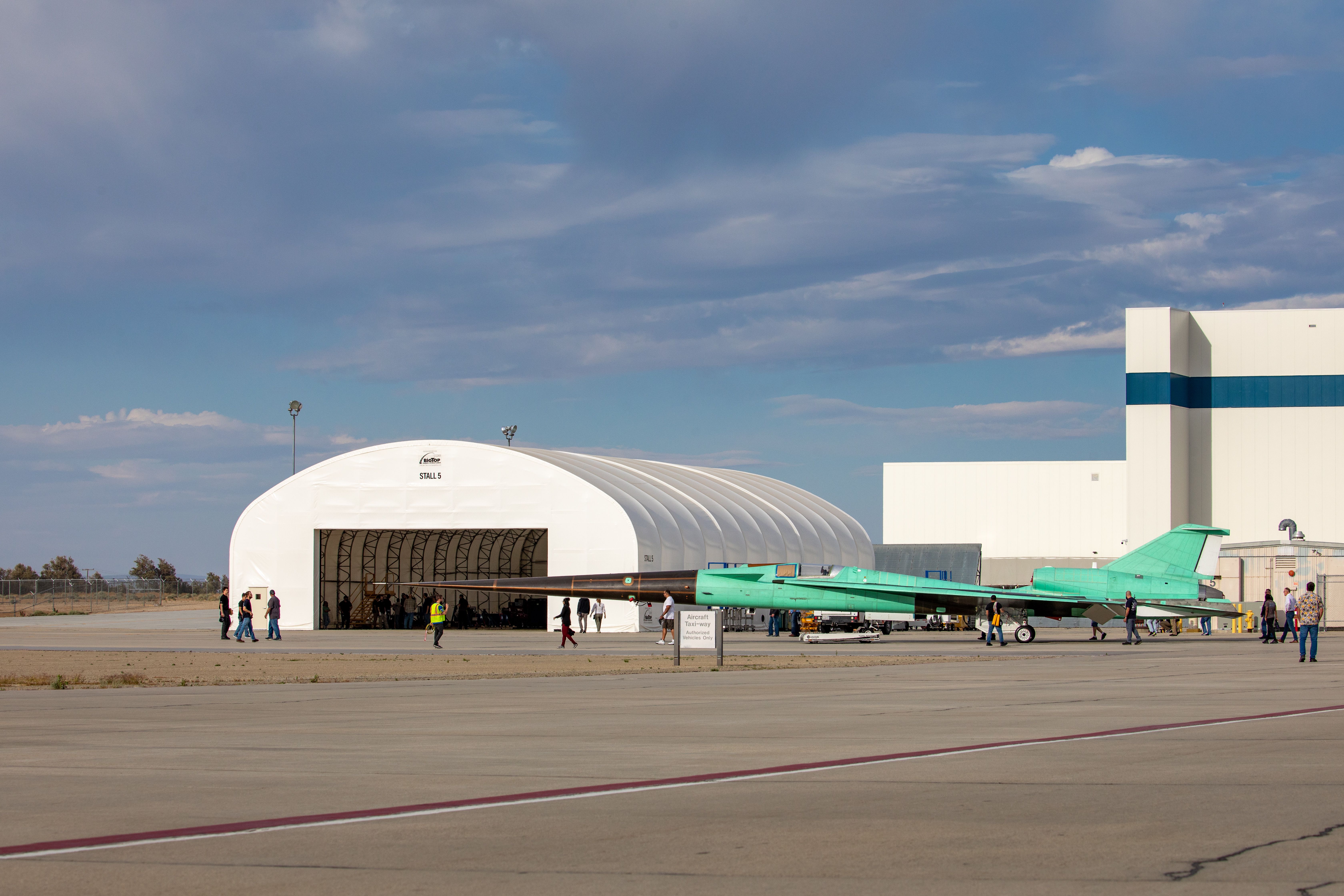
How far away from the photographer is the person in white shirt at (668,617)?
40500mm

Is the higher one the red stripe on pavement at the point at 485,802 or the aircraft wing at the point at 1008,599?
the red stripe on pavement at the point at 485,802

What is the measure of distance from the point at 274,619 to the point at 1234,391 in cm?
4385

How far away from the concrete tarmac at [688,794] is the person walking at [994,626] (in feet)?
69.4

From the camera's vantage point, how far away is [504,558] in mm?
65438

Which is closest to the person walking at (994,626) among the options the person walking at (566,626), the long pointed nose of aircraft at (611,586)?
the long pointed nose of aircraft at (611,586)

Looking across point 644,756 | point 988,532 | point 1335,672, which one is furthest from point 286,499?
point 644,756

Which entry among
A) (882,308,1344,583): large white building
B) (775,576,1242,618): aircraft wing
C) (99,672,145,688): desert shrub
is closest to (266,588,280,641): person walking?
(775,576,1242,618): aircraft wing

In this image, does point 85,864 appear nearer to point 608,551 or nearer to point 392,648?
point 392,648

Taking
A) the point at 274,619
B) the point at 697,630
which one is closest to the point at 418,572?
the point at 274,619

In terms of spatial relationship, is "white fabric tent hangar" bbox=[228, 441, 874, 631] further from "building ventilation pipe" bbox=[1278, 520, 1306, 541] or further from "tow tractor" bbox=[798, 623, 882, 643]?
"building ventilation pipe" bbox=[1278, 520, 1306, 541]

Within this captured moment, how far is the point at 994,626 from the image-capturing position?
3909 cm

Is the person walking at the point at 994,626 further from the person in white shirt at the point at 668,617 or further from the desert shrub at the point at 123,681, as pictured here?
the desert shrub at the point at 123,681

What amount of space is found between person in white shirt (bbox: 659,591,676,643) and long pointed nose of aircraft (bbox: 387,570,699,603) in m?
0.36

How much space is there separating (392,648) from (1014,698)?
23.8m
